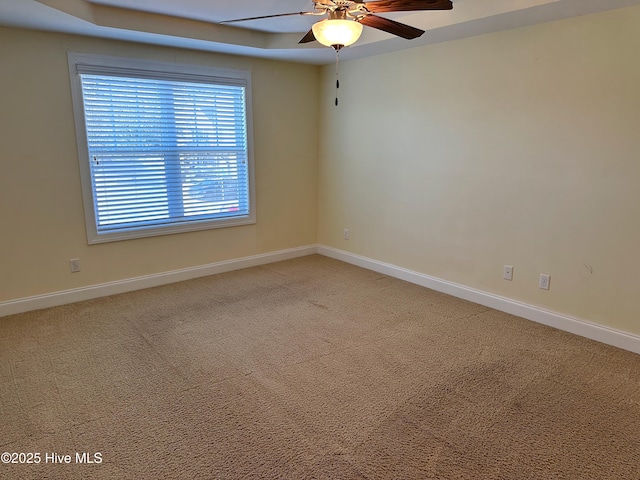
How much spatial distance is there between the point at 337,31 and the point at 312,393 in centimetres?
197

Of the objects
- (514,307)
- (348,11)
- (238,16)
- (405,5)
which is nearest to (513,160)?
(514,307)

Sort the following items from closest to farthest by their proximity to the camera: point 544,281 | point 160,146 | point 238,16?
point 544,281 < point 238,16 < point 160,146

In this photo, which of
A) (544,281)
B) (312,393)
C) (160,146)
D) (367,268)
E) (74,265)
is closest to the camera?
(312,393)

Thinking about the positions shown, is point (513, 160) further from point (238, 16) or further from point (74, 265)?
point (74, 265)

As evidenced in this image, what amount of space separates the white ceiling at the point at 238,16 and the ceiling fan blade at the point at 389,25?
2.75 feet

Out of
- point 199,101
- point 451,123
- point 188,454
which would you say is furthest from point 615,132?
point 199,101

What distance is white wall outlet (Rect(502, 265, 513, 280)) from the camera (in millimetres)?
3494

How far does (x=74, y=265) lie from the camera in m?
3.70

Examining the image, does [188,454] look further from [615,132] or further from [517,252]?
[615,132]

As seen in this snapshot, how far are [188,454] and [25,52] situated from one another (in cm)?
A: 327

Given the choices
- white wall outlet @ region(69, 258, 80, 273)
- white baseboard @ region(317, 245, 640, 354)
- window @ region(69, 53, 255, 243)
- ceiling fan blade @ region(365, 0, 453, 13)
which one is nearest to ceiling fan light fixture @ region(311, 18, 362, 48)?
ceiling fan blade @ region(365, 0, 453, 13)

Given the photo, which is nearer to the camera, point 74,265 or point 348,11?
point 348,11

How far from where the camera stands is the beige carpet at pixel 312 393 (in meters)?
1.87

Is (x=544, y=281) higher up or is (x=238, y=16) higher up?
(x=238, y=16)
